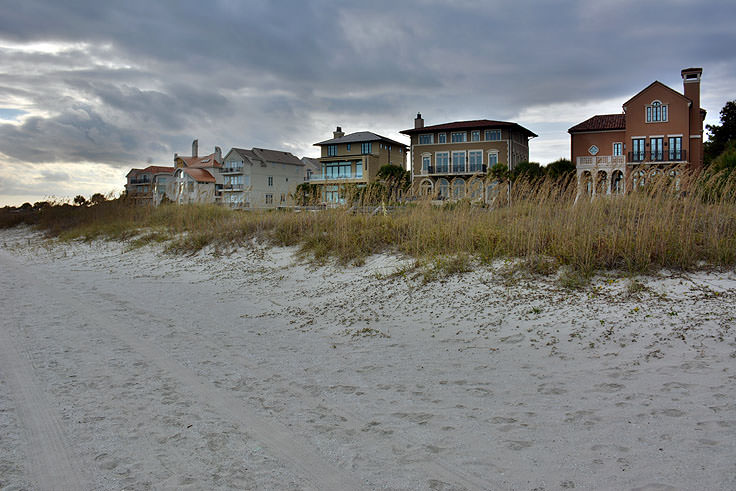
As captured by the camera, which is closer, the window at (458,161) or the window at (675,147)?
the window at (675,147)

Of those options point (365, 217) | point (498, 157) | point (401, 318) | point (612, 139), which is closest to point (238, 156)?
point (498, 157)

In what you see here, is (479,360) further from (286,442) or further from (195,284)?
(195,284)

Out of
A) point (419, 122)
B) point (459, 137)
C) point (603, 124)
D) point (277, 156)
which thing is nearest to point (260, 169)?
point (277, 156)

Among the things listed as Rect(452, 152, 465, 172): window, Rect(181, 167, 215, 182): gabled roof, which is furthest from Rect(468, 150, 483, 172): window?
Rect(181, 167, 215, 182): gabled roof

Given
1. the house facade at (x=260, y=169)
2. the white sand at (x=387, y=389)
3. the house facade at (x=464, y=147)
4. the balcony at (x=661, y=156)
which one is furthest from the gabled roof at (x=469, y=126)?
the white sand at (x=387, y=389)

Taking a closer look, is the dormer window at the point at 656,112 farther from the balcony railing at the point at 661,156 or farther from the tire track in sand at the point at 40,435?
the tire track in sand at the point at 40,435

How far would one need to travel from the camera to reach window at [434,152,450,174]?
5328 centimetres

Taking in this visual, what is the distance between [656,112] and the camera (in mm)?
42656

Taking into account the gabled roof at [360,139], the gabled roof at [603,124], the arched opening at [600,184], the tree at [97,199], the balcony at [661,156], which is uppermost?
the gabled roof at [360,139]

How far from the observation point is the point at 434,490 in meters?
3.27

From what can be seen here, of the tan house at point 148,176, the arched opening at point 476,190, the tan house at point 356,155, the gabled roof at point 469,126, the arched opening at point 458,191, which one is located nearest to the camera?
the arched opening at point 476,190

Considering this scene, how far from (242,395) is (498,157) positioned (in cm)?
4918

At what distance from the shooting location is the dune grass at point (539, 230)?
25.5 feet

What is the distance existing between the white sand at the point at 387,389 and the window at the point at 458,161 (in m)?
45.0
